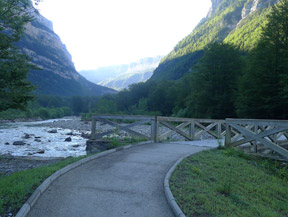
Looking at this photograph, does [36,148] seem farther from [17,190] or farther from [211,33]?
[211,33]

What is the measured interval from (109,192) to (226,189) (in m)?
2.38

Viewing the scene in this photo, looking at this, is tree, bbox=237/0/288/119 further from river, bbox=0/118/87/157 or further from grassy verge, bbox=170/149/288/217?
river, bbox=0/118/87/157

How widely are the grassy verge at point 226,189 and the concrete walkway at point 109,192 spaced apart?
0.41 meters

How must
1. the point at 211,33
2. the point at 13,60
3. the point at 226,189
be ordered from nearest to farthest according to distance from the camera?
1. the point at 226,189
2. the point at 13,60
3. the point at 211,33

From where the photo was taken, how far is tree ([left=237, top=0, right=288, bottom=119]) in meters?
20.5

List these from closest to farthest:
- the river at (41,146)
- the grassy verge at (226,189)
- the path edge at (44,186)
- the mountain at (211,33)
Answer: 1. the path edge at (44,186)
2. the grassy verge at (226,189)
3. the river at (41,146)
4. the mountain at (211,33)

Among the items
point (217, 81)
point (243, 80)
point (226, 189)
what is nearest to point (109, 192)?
point (226, 189)

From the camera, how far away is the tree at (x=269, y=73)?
20531 millimetres

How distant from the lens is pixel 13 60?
10812 millimetres

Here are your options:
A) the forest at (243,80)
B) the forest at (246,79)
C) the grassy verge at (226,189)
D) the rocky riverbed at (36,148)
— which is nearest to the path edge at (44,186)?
the grassy verge at (226,189)

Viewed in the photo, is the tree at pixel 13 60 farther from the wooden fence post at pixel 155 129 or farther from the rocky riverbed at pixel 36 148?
the wooden fence post at pixel 155 129

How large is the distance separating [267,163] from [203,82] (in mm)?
25881

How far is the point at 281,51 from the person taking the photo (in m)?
21.1

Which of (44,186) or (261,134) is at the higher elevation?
(261,134)
